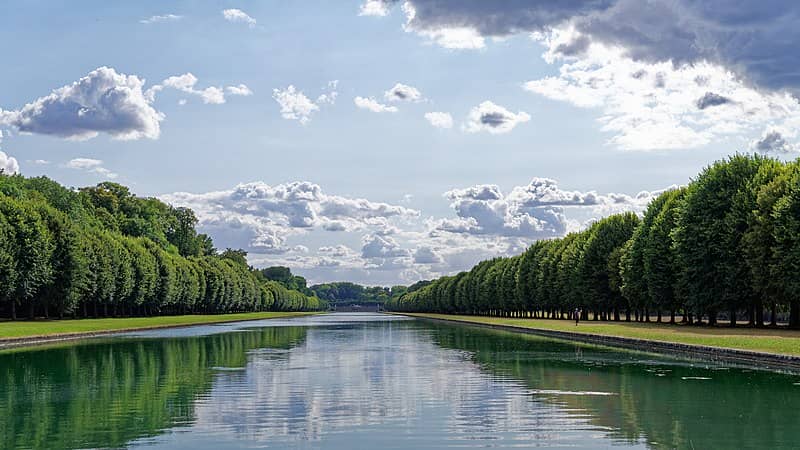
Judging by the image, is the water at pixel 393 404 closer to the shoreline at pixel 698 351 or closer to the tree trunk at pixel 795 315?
the shoreline at pixel 698 351

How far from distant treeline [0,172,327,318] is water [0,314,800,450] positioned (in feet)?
176

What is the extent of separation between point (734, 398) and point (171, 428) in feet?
47.3

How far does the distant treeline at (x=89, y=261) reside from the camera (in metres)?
89.0

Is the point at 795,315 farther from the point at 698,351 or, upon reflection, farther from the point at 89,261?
the point at 89,261

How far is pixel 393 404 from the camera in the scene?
22781mm

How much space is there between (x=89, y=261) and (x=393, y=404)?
92546 mm

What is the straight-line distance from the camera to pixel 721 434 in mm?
17453

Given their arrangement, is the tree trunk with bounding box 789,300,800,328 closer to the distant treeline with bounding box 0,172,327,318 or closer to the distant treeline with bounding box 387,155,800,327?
the distant treeline with bounding box 387,155,800,327

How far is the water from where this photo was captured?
17.2 meters

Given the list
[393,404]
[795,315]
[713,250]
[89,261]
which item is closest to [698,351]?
[393,404]

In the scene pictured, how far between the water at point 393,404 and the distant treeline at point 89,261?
53.6 meters

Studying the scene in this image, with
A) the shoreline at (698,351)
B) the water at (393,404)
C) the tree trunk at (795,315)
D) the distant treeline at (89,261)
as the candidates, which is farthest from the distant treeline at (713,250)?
the distant treeline at (89,261)

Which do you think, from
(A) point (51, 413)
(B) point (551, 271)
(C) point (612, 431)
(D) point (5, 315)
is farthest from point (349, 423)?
(B) point (551, 271)

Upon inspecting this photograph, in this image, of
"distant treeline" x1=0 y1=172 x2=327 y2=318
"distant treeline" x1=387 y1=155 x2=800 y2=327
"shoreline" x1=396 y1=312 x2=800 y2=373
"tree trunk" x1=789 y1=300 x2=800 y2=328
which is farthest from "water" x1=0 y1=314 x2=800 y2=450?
"distant treeline" x1=0 y1=172 x2=327 y2=318
